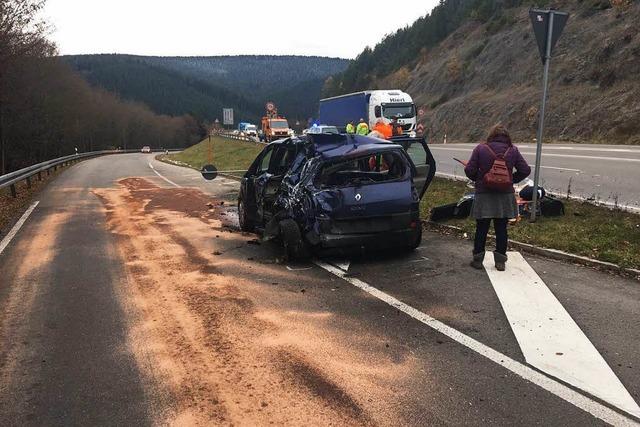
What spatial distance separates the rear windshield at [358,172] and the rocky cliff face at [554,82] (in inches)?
907

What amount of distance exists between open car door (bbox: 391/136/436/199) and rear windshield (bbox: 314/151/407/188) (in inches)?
53.0

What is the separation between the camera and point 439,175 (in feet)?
A: 45.6

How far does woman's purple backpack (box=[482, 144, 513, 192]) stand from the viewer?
6082 mm

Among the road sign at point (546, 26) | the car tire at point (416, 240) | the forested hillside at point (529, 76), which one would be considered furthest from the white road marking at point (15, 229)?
the forested hillside at point (529, 76)

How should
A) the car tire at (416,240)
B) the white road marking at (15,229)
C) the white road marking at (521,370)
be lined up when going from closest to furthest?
the white road marking at (521,370)
the car tire at (416,240)
the white road marking at (15,229)

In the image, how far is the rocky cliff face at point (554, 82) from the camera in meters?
29.7

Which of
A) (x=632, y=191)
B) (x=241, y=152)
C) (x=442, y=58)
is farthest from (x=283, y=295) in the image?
(x=442, y=58)

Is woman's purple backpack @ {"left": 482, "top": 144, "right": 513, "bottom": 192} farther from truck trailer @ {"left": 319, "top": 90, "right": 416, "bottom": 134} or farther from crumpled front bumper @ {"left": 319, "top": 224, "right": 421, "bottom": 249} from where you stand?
truck trailer @ {"left": 319, "top": 90, "right": 416, "bottom": 134}

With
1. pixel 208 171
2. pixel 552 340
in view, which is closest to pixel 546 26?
pixel 552 340

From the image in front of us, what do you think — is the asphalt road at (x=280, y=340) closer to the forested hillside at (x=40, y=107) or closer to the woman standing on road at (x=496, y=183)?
the woman standing on road at (x=496, y=183)

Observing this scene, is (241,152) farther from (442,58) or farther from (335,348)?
(442,58)

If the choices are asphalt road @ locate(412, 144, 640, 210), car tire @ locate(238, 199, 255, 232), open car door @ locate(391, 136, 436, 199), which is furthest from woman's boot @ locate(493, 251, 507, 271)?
car tire @ locate(238, 199, 255, 232)

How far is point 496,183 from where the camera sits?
609 centimetres

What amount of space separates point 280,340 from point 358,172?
11.0 ft
